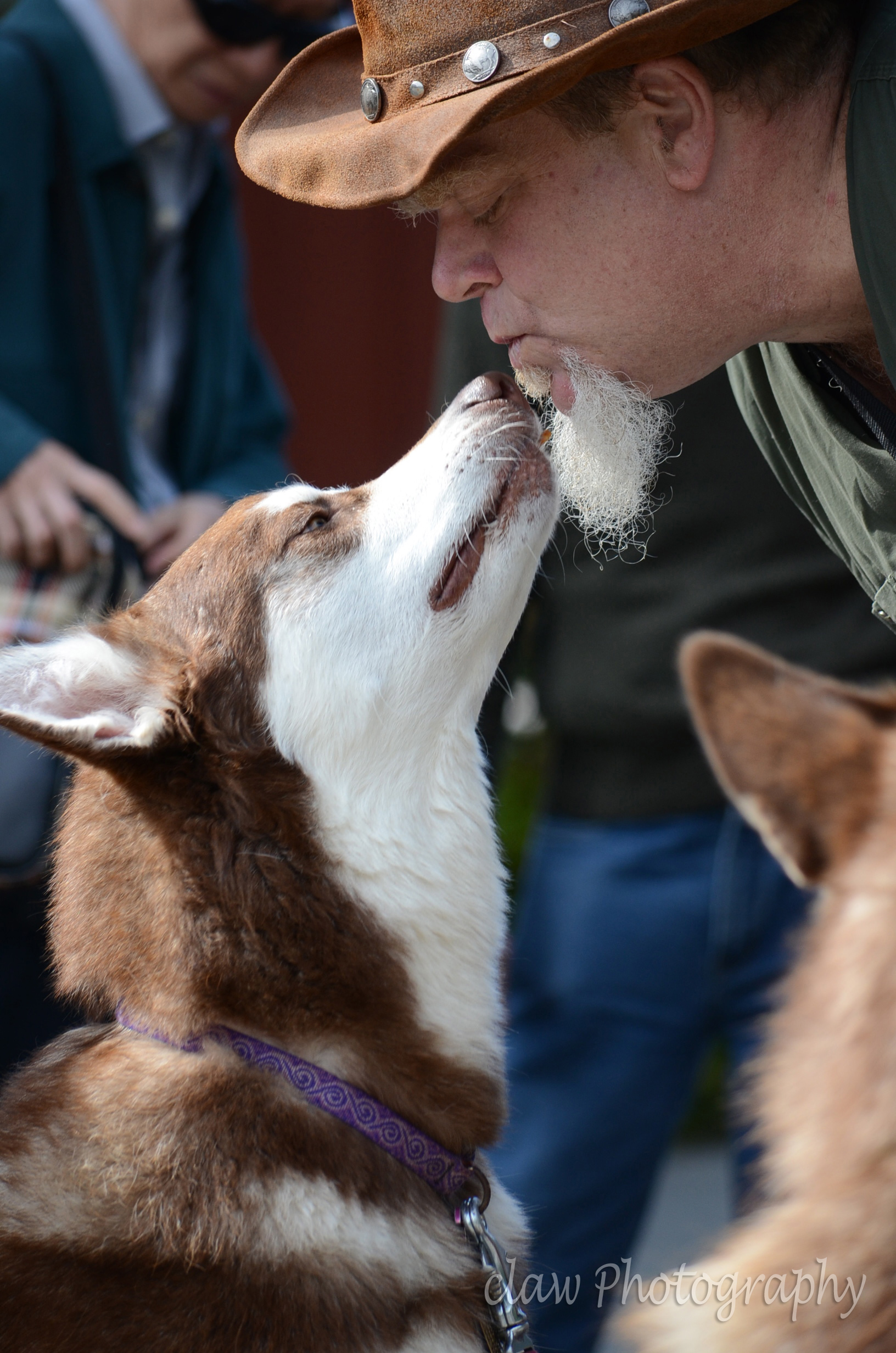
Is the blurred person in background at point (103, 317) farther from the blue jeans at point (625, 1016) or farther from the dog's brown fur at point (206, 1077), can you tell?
the blue jeans at point (625, 1016)

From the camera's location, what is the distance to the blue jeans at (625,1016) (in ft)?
10.2

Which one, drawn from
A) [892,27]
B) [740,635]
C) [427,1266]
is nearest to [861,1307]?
[427,1266]

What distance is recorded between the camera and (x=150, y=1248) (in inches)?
71.5

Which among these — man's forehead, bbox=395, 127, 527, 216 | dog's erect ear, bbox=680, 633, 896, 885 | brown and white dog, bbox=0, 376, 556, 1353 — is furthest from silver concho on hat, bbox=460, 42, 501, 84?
dog's erect ear, bbox=680, 633, 896, 885

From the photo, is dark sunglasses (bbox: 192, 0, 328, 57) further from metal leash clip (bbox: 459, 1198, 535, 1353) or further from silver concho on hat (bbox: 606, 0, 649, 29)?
metal leash clip (bbox: 459, 1198, 535, 1353)

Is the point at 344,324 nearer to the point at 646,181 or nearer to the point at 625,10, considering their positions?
the point at 646,181

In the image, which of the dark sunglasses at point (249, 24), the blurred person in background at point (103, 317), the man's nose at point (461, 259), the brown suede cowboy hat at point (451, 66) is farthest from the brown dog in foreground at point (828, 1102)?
the dark sunglasses at point (249, 24)

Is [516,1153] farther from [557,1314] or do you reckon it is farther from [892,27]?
[892,27]

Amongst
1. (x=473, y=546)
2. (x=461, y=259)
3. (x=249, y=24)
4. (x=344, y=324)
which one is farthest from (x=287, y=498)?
(x=344, y=324)

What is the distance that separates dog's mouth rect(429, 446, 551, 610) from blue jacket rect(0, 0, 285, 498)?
3.61 feet

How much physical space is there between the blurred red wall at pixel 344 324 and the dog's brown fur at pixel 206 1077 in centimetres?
476

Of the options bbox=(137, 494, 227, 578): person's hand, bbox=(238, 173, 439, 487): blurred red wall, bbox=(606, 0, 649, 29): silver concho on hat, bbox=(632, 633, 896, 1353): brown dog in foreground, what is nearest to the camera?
bbox=(632, 633, 896, 1353): brown dog in foreground

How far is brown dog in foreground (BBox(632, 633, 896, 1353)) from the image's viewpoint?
2.76ft

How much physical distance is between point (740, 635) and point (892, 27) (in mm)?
1594
